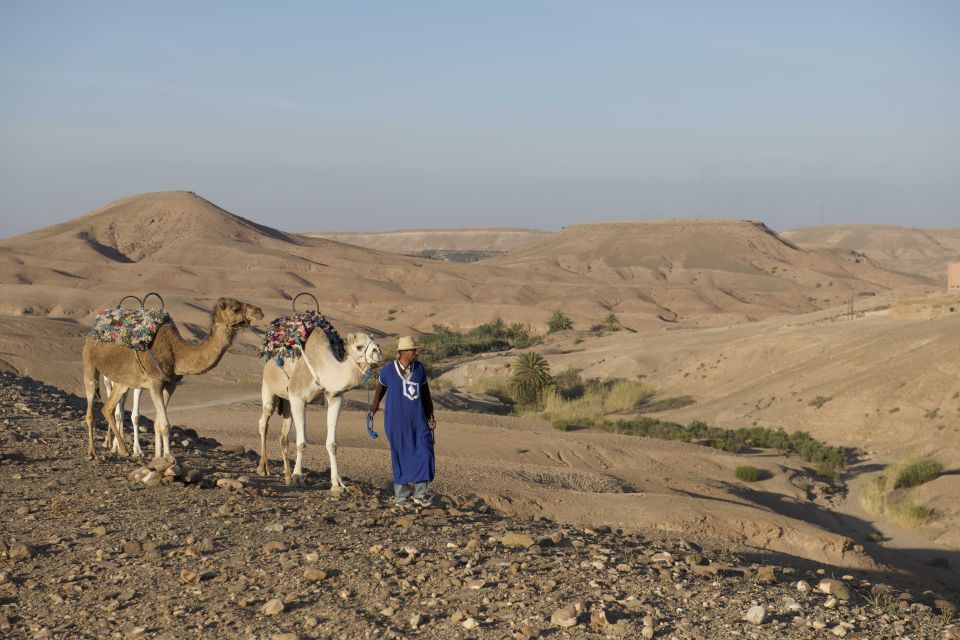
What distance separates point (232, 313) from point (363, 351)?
6.61 ft

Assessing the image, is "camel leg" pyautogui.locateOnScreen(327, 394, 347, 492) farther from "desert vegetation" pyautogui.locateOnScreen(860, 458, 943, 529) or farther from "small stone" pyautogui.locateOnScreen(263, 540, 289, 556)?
"desert vegetation" pyautogui.locateOnScreen(860, 458, 943, 529)

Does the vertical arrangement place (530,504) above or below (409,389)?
below

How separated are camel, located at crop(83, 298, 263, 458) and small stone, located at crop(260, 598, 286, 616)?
4.98m

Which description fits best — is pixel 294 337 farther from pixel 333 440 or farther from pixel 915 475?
pixel 915 475

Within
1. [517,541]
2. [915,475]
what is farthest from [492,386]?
[517,541]

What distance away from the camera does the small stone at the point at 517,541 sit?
28.7 feet

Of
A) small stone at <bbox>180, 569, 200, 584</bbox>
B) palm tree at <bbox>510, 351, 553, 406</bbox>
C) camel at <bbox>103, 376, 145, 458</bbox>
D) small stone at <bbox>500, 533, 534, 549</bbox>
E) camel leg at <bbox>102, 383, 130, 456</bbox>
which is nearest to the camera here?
small stone at <bbox>180, 569, 200, 584</bbox>

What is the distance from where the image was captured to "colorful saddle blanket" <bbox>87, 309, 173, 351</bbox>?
1156 centimetres

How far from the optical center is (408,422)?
34.8 feet

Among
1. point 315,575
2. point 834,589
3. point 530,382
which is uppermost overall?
point 315,575

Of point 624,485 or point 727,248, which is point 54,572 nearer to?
point 624,485

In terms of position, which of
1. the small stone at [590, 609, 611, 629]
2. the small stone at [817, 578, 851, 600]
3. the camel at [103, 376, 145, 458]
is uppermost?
the camel at [103, 376, 145, 458]

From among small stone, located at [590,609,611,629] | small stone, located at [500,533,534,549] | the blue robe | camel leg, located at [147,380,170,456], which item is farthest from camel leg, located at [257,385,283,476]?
small stone, located at [590,609,611,629]

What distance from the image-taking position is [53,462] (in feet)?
37.8
